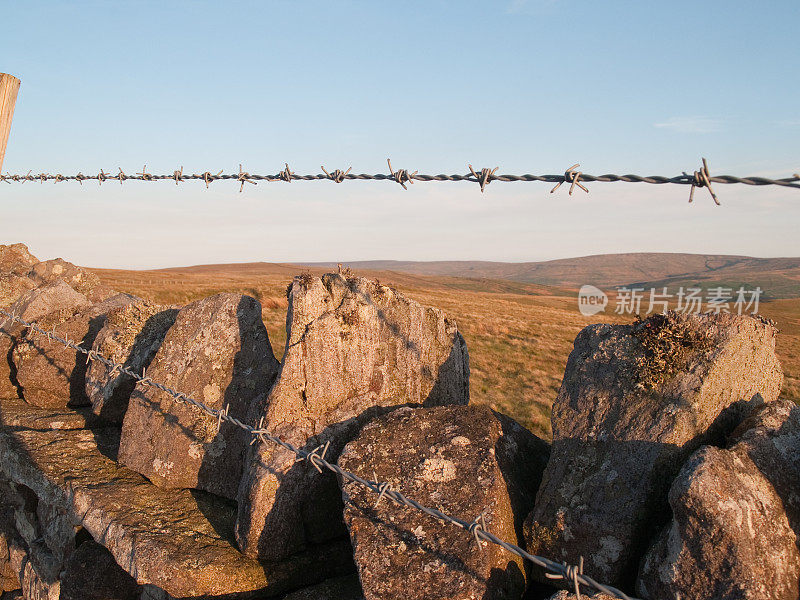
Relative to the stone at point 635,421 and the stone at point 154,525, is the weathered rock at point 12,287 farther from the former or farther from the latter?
the stone at point 635,421

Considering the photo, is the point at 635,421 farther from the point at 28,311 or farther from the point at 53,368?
the point at 28,311

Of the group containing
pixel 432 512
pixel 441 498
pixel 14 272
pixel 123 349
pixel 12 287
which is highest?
pixel 14 272

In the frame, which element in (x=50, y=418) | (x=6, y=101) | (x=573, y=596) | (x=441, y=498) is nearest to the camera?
(x=573, y=596)

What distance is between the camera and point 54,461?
7.11 meters

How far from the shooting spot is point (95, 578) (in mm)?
6152

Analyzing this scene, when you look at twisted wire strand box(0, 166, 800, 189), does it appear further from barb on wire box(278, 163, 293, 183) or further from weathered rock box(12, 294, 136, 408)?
weathered rock box(12, 294, 136, 408)

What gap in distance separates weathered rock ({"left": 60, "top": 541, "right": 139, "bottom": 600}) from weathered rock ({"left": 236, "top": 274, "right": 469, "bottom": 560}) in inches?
74.5

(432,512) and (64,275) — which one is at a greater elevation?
(64,275)

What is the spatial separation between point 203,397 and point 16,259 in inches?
495

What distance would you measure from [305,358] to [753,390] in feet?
14.1

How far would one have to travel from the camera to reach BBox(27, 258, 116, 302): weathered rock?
13.5 m

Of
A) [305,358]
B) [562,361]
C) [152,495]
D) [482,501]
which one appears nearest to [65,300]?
[152,495]

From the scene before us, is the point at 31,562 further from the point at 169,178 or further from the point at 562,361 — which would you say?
the point at 562,361

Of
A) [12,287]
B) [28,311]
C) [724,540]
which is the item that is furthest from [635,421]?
[12,287]
